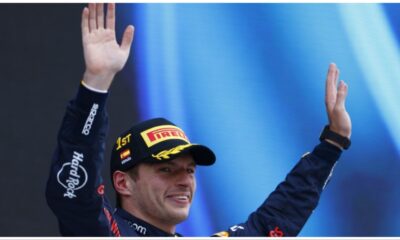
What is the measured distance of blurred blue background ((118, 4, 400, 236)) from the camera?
3119 mm

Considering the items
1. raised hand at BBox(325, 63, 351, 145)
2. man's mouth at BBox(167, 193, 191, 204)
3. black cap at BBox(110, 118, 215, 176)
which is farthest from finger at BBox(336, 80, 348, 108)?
man's mouth at BBox(167, 193, 191, 204)

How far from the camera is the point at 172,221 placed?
93.2 inches

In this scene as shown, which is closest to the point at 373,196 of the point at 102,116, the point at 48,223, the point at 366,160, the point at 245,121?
the point at 366,160

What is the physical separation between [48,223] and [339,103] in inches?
38.2

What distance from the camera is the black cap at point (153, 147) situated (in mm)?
2367

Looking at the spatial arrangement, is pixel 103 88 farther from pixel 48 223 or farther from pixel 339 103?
pixel 48 223

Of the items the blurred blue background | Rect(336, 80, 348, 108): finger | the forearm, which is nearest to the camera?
the forearm

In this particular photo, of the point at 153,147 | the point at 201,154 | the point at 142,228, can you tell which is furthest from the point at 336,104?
the point at 142,228

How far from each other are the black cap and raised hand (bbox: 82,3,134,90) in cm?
34

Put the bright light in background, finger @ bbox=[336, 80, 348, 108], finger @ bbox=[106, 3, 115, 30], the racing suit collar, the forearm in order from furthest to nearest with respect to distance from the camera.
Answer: the bright light in background < finger @ bbox=[336, 80, 348, 108] < the racing suit collar < finger @ bbox=[106, 3, 115, 30] < the forearm

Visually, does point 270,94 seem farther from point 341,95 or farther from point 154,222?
point 154,222

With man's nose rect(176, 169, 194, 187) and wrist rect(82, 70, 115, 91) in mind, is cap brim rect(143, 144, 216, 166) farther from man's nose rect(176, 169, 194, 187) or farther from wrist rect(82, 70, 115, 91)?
wrist rect(82, 70, 115, 91)

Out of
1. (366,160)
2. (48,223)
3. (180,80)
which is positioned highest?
(180,80)

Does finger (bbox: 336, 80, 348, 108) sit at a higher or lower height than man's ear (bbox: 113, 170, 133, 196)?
higher
